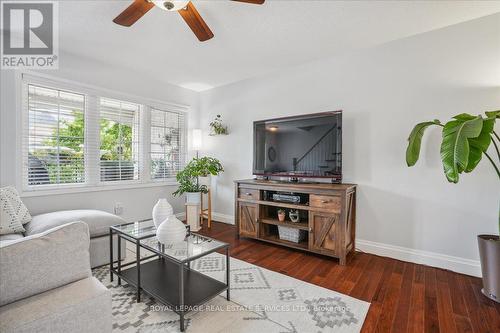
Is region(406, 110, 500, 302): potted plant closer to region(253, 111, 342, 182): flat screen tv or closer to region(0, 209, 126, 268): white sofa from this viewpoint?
region(253, 111, 342, 182): flat screen tv

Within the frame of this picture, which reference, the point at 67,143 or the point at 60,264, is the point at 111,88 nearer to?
the point at 67,143

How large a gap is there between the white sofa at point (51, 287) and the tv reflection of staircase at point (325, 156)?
8.17 ft

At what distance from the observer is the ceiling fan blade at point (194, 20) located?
178 cm

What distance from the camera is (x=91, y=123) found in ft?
10.7

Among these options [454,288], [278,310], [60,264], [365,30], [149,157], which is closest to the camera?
[60,264]

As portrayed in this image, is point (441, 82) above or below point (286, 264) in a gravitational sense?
above

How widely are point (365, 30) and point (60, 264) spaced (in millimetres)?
3047

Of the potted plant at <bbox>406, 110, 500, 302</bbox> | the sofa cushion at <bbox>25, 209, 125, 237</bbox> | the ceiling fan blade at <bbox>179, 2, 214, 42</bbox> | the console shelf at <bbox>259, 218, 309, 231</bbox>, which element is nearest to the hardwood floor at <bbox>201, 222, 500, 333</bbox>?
the potted plant at <bbox>406, 110, 500, 302</bbox>

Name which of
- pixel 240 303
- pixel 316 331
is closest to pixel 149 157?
pixel 240 303

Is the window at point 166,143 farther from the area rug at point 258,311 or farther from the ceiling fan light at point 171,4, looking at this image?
the ceiling fan light at point 171,4

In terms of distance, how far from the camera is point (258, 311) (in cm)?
178

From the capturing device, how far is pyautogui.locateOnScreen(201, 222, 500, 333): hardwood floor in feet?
5.49

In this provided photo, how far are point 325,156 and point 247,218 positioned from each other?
1.32 metres

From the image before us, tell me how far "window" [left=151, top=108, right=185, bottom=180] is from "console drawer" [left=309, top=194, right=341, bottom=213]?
2.64 metres
